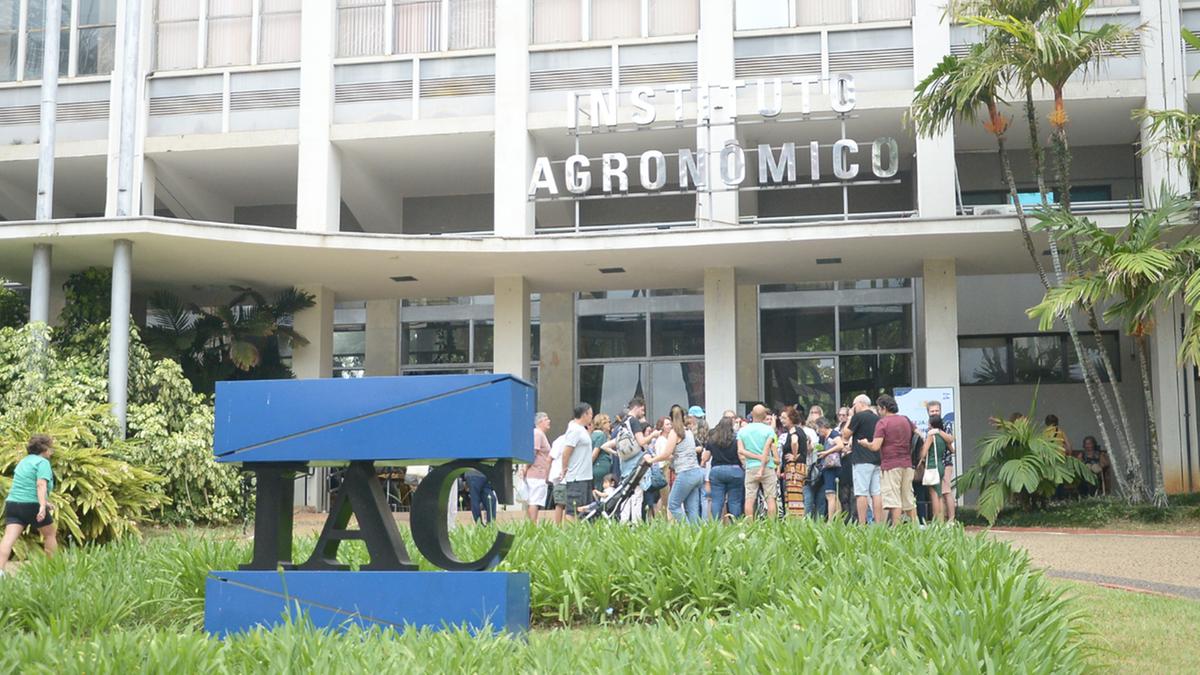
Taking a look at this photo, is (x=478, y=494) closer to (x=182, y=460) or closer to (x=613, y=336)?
(x=182, y=460)

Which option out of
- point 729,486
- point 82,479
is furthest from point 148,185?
point 729,486

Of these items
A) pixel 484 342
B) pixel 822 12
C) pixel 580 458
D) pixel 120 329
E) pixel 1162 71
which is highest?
pixel 822 12

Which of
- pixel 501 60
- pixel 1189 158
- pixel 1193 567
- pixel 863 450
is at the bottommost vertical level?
pixel 1193 567

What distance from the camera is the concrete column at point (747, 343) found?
25.6 m

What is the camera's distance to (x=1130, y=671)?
265 inches

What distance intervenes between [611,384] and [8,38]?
13.4 m

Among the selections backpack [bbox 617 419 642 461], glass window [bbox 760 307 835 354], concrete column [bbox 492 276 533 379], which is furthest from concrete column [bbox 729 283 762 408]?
backpack [bbox 617 419 642 461]

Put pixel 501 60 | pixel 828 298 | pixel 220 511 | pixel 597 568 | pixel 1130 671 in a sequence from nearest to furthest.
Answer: pixel 1130 671, pixel 597 568, pixel 220 511, pixel 501 60, pixel 828 298

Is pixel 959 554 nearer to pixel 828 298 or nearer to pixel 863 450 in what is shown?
pixel 863 450

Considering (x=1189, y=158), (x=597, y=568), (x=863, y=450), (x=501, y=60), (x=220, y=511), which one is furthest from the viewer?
(x=501, y=60)

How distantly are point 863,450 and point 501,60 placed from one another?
1094 centimetres

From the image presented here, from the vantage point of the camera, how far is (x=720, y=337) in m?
22.4

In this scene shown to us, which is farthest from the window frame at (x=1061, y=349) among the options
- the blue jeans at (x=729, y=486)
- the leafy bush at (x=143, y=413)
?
the leafy bush at (x=143, y=413)

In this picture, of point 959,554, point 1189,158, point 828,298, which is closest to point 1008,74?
point 1189,158
